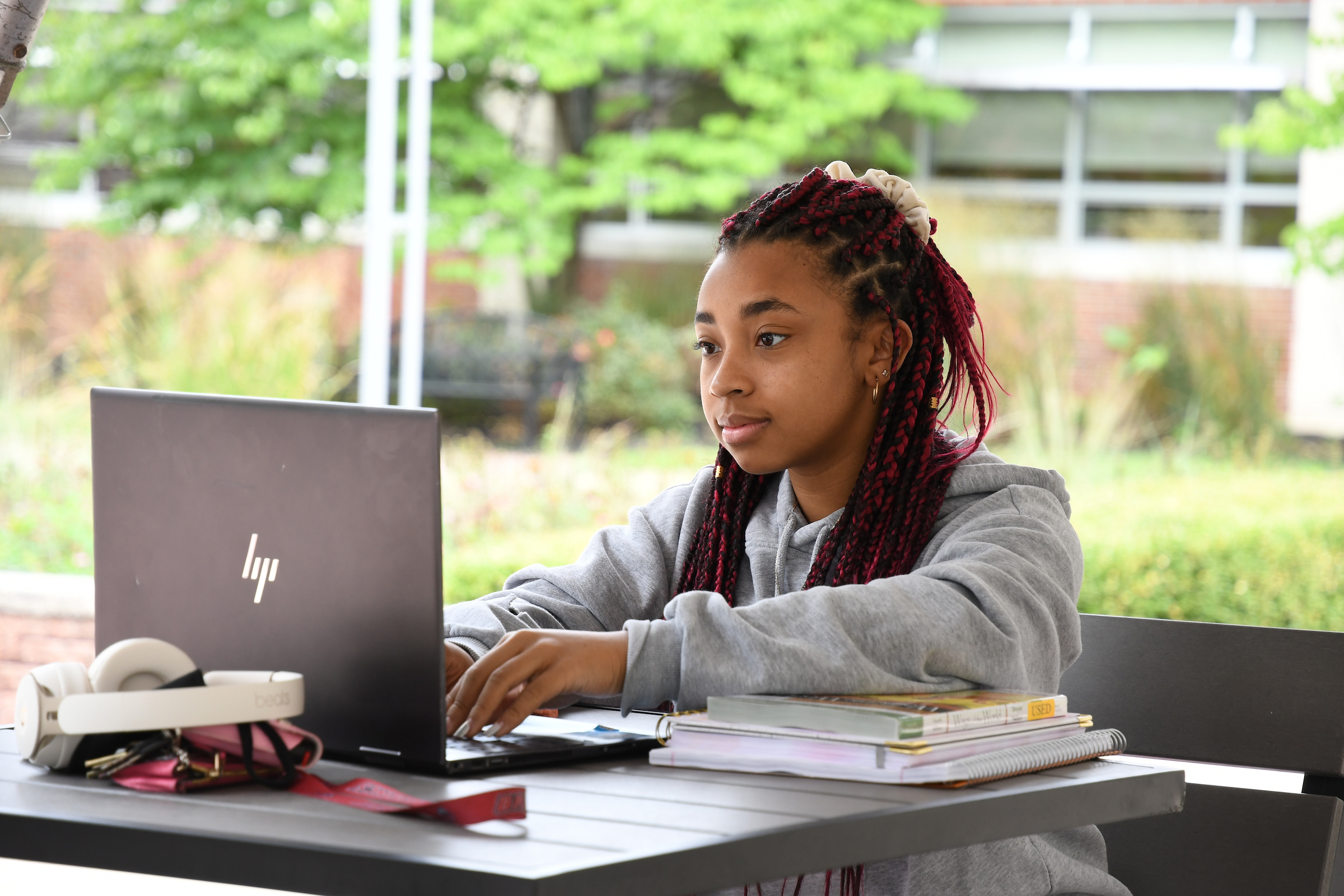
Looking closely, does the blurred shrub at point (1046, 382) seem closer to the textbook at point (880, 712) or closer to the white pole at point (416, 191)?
the white pole at point (416, 191)

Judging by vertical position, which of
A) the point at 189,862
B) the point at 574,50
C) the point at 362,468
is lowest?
the point at 189,862

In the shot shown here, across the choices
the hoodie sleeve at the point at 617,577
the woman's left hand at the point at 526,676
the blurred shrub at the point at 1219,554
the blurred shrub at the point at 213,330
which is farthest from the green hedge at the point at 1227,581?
the woman's left hand at the point at 526,676

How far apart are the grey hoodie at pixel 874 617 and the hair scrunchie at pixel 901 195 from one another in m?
0.29

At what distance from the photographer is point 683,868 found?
0.94m

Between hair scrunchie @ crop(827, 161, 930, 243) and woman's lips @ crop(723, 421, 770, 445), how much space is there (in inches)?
13.3

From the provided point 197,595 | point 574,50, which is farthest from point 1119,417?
point 197,595

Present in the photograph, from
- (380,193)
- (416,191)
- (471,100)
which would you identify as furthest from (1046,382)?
(471,100)

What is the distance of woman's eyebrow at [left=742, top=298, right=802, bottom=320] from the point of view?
1706 millimetres

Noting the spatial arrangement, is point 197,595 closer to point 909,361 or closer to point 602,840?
point 602,840

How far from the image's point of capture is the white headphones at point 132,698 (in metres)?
1.10

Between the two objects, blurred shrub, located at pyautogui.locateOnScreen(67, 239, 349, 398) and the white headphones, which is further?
blurred shrub, located at pyautogui.locateOnScreen(67, 239, 349, 398)

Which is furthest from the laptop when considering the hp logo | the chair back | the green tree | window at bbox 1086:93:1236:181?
window at bbox 1086:93:1236:181

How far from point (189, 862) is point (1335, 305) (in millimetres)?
7808

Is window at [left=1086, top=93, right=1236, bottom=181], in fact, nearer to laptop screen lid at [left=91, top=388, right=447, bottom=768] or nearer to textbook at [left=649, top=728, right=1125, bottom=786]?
textbook at [left=649, top=728, right=1125, bottom=786]
